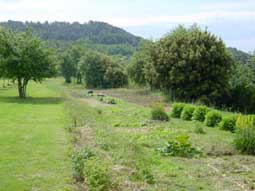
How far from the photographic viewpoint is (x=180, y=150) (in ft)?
42.2

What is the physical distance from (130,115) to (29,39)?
17.2 metres

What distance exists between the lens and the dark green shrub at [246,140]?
13141mm

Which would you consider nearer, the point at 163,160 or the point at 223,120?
the point at 163,160

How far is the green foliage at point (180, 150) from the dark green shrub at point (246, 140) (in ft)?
4.55

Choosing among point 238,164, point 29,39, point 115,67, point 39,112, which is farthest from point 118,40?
point 238,164

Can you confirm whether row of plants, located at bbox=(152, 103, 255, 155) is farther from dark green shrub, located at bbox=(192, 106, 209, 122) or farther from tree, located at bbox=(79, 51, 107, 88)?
tree, located at bbox=(79, 51, 107, 88)

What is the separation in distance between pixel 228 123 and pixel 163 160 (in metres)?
7.30

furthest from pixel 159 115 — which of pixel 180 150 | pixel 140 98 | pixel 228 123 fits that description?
pixel 140 98

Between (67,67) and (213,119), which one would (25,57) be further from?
(67,67)

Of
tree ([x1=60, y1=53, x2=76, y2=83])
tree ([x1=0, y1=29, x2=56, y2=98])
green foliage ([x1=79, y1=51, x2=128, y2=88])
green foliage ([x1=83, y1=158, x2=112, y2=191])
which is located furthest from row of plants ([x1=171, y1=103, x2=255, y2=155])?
tree ([x1=60, y1=53, x2=76, y2=83])

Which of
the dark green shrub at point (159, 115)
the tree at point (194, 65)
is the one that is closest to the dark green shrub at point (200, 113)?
the dark green shrub at point (159, 115)

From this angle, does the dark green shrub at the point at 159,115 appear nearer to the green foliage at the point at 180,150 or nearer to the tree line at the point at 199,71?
the green foliage at the point at 180,150

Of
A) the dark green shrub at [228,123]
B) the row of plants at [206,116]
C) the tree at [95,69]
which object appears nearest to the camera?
the dark green shrub at [228,123]

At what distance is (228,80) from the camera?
35.3 metres
